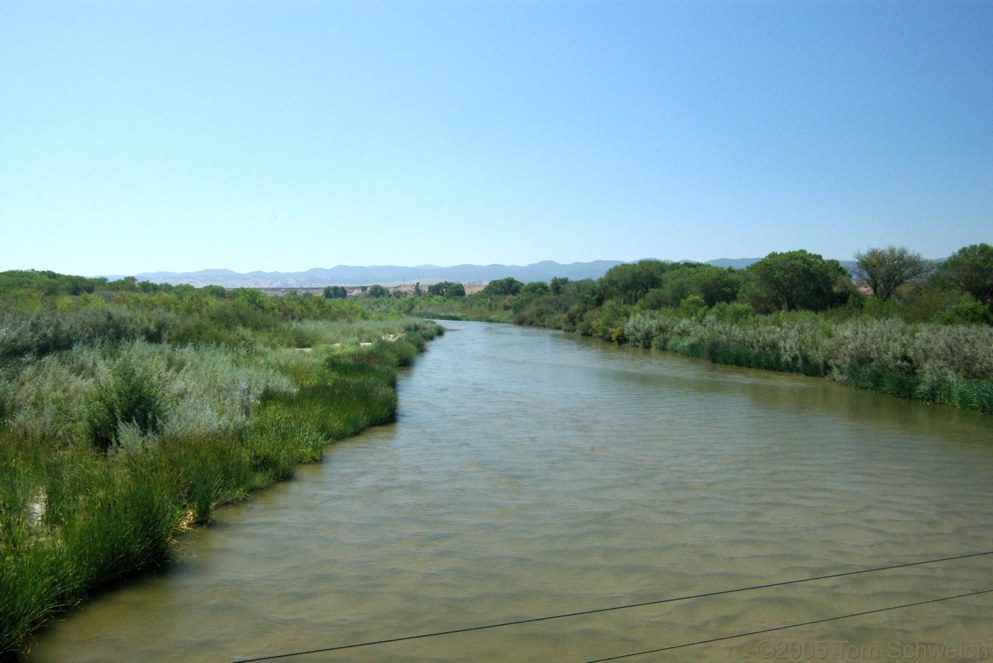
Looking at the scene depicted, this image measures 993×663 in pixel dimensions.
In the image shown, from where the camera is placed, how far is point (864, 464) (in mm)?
14789

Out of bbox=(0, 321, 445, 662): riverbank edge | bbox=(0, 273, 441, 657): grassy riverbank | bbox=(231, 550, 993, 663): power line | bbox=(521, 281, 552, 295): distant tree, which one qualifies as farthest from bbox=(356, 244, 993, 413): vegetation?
bbox=(521, 281, 552, 295): distant tree

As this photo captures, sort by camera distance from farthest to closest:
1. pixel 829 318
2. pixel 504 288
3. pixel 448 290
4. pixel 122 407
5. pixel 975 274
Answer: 1. pixel 448 290
2. pixel 504 288
3. pixel 829 318
4. pixel 975 274
5. pixel 122 407

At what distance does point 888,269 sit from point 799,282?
601cm

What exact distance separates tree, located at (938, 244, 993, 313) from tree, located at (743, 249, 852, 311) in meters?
10.1

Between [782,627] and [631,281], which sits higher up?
[631,281]

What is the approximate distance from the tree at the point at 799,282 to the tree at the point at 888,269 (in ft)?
4.60

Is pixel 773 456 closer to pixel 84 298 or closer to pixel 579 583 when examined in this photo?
pixel 579 583

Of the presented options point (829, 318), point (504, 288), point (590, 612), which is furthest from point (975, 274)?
point (504, 288)

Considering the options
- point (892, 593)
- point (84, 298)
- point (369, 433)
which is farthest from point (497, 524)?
point (84, 298)

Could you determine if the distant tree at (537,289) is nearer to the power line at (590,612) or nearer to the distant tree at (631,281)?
the distant tree at (631,281)

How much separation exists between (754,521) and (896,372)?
19.3 meters

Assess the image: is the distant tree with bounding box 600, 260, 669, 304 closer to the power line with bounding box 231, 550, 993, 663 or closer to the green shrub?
the green shrub

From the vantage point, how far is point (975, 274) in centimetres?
3628

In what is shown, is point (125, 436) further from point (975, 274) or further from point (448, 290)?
point (448, 290)
